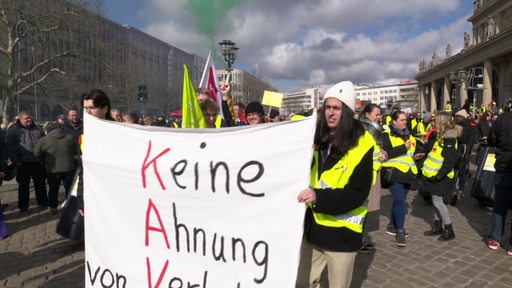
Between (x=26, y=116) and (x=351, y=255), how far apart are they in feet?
23.2

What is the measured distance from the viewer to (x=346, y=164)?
2109mm

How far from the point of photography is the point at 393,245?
189 inches

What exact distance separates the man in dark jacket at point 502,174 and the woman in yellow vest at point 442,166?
461 mm

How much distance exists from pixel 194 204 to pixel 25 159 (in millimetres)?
6041

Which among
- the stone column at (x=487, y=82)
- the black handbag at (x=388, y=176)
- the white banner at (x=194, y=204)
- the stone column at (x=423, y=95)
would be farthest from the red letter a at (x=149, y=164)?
the stone column at (x=423, y=95)

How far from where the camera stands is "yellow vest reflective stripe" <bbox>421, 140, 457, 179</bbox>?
4.81 meters

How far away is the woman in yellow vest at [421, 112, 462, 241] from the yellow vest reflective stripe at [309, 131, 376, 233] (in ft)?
9.96

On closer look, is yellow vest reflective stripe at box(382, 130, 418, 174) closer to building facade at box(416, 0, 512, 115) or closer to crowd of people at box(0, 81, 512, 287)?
crowd of people at box(0, 81, 512, 287)

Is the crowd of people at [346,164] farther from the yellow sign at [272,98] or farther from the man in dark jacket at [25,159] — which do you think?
the yellow sign at [272,98]

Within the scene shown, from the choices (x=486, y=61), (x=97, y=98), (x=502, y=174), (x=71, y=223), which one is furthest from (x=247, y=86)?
(x=97, y=98)

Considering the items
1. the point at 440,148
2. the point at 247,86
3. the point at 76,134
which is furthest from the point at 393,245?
the point at 247,86

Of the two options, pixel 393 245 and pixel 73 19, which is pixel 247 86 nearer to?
pixel 73 19

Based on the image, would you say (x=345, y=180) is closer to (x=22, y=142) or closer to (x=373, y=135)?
(x=373, y=135)

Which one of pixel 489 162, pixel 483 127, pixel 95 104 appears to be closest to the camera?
pixel 95 104
